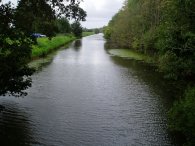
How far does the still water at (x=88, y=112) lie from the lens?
23.0 meters

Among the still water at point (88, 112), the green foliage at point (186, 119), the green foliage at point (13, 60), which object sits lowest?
the still water at point (88, 112)

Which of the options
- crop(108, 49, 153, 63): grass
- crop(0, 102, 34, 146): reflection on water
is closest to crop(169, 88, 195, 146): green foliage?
crop(0, 102, 34, 146): reflection on water

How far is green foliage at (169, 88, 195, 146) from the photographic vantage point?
20641mm

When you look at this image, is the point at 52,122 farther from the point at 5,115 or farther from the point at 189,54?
the point at 189,54

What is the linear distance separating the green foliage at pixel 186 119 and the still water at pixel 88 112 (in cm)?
114

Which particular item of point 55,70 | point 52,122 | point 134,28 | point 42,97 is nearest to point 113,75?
→ point 55,70

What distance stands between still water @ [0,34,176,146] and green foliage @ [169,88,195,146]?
1144mm

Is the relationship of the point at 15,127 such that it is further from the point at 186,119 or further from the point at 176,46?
the point at 176,46

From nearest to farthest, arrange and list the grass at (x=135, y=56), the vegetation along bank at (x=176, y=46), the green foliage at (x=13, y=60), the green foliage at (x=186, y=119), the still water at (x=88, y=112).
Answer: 1. the green foliage at (x=13, y=60)
2. the green foliage at (x=186, y=119)
3. the vegetation along bank at (x=176, y=46)
4. the still water at (x=88, y=112)
5. the grass at (x=135, y=56)

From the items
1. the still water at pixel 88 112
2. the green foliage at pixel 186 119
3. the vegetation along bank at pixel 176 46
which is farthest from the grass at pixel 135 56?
the green foliage at pixel 186 119

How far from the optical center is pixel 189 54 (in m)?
37.1

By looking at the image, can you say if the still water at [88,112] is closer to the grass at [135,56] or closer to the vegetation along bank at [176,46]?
the vegetation along bank at [176,46]

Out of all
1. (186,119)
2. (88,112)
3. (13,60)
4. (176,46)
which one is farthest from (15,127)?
(176,46)

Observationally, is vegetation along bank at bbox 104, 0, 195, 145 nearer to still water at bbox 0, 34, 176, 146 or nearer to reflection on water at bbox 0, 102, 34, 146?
still water at bbox 0, 34, 176, 146
